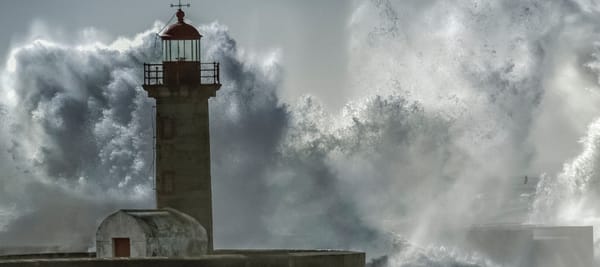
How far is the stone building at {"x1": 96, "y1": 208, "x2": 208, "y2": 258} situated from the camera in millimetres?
Result: 36719

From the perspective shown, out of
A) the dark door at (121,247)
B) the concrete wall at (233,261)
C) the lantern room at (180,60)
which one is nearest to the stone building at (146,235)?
the dark door at (121,247)

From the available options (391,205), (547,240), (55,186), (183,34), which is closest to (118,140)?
(55,186)

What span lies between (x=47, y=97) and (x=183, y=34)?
25.3 metres

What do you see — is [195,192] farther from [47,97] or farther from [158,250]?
[47,97]

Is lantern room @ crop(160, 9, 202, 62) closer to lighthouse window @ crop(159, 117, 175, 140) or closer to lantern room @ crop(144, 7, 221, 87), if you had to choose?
lantern room @ crop(144, 7, 221, 87)

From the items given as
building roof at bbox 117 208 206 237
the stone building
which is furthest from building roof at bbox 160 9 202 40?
the stone building

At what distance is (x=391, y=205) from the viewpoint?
229 ft

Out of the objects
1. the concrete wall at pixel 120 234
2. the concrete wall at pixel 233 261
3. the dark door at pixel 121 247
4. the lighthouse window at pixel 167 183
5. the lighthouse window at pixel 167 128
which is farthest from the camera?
the lighthouse window at pixel 167 128

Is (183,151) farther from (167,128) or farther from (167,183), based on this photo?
(167,183)

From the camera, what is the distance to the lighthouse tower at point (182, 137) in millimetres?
41094

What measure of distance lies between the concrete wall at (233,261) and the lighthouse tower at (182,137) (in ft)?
10.2

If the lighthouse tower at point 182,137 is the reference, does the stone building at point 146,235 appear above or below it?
below

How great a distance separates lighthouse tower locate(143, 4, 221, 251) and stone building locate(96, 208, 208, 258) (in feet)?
10.5

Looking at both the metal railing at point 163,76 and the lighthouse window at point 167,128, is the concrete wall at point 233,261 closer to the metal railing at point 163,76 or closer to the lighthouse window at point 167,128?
the lighthouse window at point 167,128
